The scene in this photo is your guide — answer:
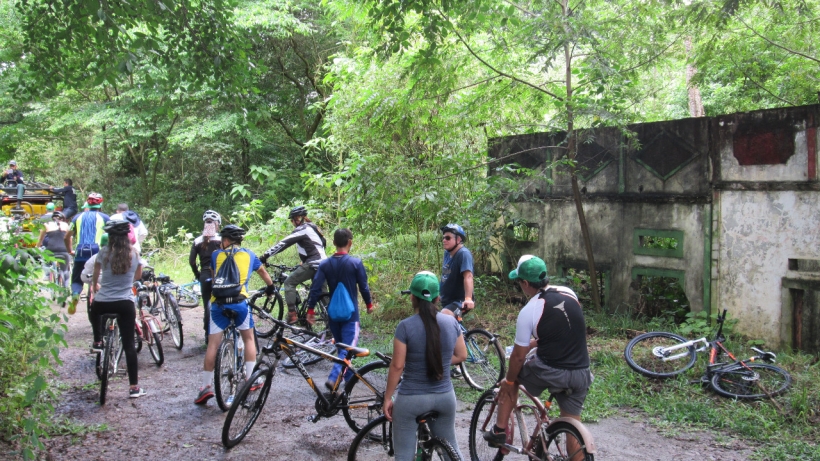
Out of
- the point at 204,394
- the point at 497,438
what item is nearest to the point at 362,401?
the point at 497,438

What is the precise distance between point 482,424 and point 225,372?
2623 millimetres

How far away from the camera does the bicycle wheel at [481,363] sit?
675cm

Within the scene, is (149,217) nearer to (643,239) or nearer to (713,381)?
(643,239)

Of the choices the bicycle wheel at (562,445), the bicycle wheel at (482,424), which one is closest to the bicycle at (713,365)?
the bicycle wheel at (482,424)

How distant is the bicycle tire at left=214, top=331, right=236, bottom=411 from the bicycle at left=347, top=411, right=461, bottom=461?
1.62 meters

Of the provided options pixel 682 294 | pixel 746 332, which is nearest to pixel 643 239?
pixel 682 294

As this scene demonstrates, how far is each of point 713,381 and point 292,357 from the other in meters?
4.49

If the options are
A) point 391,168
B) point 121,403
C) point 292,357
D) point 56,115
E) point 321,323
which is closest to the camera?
point 292,357

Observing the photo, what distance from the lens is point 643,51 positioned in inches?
367

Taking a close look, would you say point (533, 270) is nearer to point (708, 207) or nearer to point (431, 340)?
point (431, 340)

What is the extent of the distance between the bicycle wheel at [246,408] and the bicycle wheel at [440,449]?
178cm

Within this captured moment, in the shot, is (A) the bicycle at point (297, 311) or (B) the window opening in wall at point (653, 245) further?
(B) the window opening in wall at point (653, 245)

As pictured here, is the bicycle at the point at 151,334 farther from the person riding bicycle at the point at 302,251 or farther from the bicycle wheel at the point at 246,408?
the bicycle wheel at the point at 246,408

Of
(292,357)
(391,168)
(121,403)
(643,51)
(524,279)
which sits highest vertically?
(643,51)
